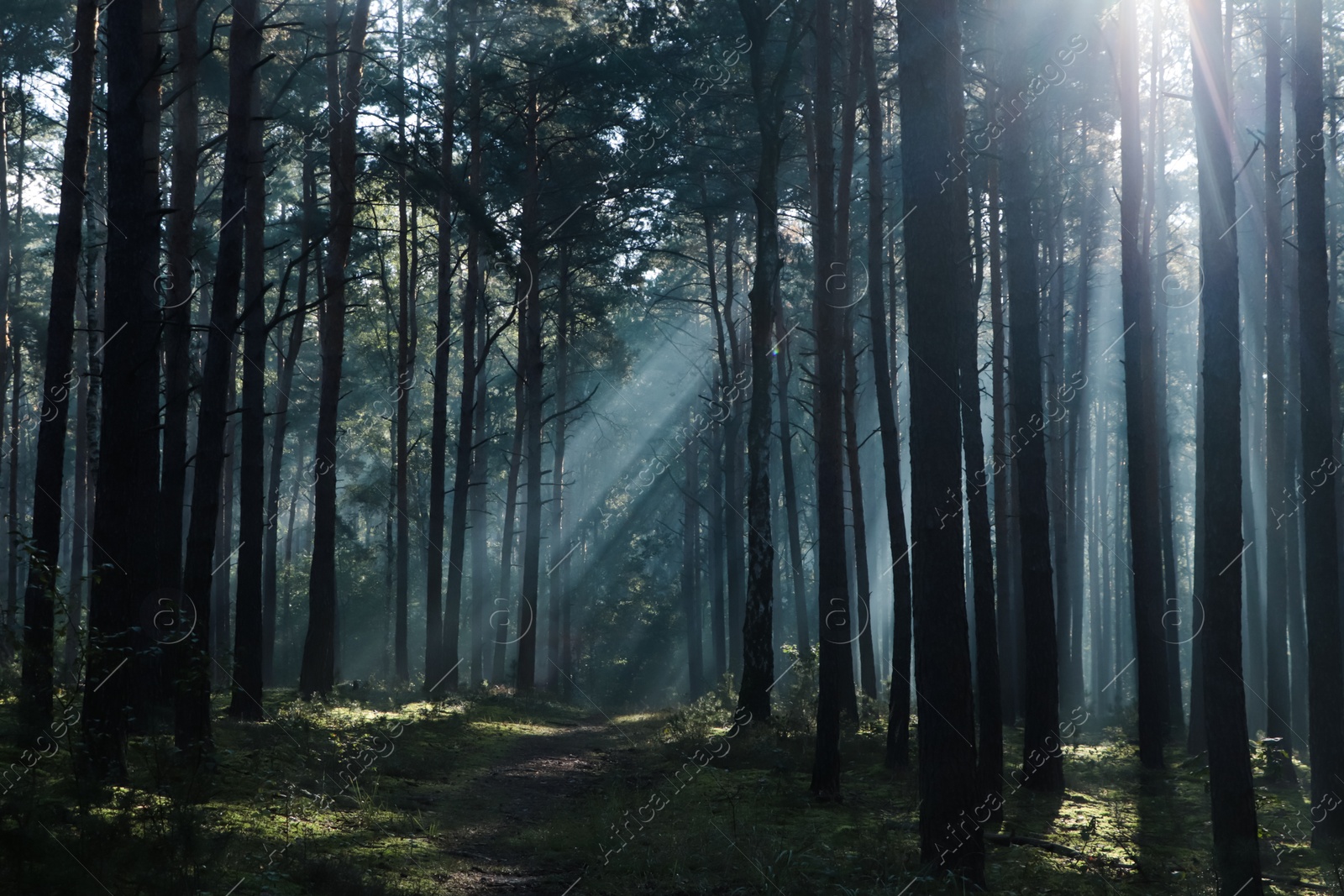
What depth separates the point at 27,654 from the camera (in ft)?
31.0

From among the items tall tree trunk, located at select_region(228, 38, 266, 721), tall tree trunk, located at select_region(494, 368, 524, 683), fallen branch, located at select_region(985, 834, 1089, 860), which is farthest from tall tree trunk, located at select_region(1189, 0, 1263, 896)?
tall tree trunk, located at select_region(494, 368, 524, 683)

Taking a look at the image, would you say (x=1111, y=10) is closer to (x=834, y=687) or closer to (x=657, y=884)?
(x=834, y=687)

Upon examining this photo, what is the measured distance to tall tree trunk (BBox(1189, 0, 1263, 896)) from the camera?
24.7 feet

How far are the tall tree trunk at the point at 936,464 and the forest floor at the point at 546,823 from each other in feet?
1.84

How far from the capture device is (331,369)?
55.1ft

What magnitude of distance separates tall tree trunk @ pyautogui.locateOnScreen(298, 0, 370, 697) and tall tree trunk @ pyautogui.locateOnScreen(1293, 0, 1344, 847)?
12.8 metres

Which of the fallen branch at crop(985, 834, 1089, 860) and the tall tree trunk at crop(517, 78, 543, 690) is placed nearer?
the fallen branch at crop(985, 834, 1089, 860)

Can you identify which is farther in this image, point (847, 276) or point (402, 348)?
point (402, 348)

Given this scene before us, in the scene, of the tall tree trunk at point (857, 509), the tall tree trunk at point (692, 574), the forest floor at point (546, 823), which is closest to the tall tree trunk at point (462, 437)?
the forest floor at point (546, 823)

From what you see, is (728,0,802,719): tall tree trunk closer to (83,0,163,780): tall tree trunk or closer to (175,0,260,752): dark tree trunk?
(175,0,260,752): dark tree trunk

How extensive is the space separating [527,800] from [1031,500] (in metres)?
6.73

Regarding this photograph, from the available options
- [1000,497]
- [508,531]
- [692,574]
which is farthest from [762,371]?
[692,574]

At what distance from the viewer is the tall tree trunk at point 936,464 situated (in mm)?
6953

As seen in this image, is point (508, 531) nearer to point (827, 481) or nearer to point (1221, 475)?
point (827, 481)
